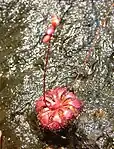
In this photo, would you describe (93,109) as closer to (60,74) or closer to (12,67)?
(60,74)

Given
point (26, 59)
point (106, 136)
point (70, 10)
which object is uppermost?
point (70, 10)

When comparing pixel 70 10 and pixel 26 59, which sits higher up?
pixel 70 10

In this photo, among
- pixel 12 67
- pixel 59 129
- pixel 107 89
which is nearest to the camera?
pixel 59 129

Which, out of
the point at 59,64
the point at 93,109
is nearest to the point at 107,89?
the point at 93,109

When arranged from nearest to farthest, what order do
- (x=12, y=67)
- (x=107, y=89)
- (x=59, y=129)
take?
(x=59, y=129)
(x=107, y=89)
(x=12, y=67)

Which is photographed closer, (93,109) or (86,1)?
(93,109)

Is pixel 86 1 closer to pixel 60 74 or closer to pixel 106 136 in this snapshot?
pixel 60 74
